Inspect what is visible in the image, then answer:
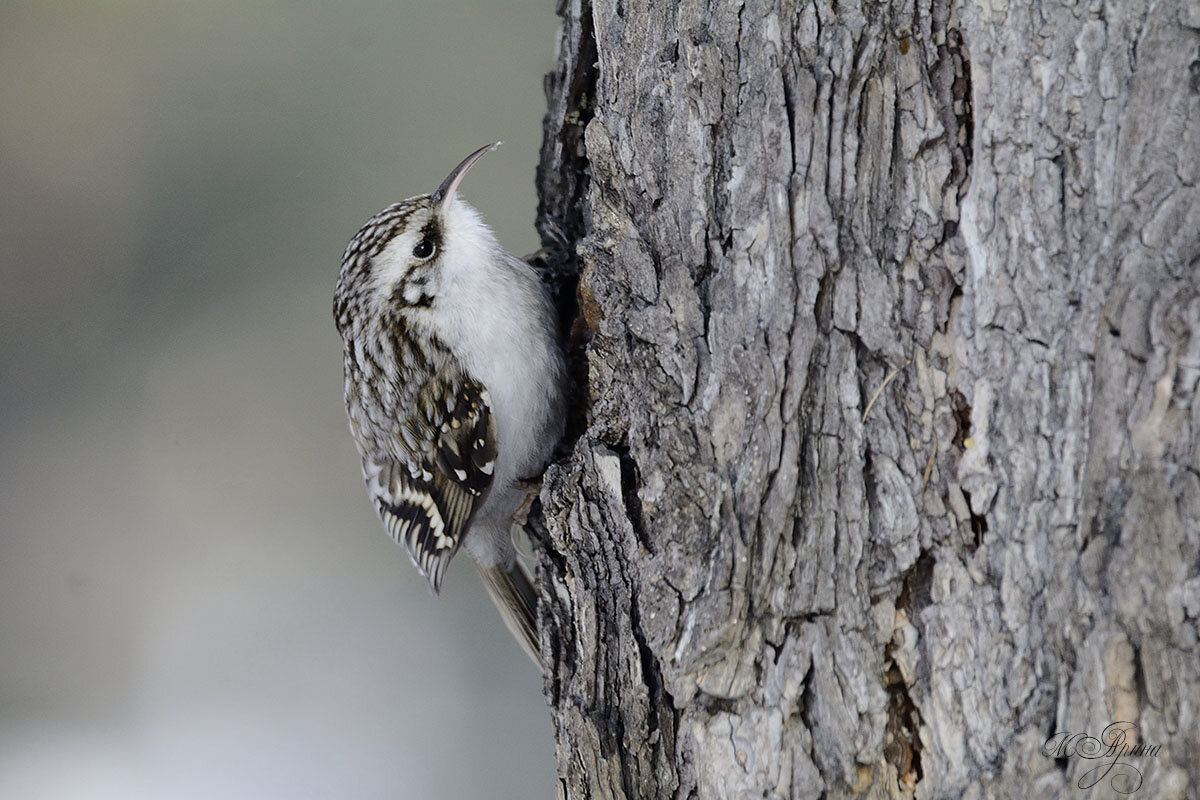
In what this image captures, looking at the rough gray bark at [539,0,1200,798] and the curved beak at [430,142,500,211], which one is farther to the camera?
the curved beak at [430,142,500,211]

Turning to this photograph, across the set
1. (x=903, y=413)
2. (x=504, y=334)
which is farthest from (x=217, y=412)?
(x=903, y=413)

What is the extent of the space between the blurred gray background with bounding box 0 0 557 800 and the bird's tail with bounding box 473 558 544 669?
2.41ft

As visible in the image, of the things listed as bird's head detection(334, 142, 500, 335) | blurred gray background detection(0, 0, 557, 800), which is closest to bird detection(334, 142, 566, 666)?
bird's head detection(334, 142, 500, 335)

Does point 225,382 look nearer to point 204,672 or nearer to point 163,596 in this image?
point 163,596

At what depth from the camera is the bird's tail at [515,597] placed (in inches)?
87.5

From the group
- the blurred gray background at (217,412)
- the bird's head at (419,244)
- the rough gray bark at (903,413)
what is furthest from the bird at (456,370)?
the blurred gray background at (217,412)

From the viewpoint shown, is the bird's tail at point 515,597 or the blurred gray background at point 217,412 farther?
the blurred gray background at point 217,412

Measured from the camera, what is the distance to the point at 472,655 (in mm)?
3016

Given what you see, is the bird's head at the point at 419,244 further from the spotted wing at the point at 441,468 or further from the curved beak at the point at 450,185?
the spotted wing at the point at 441,468

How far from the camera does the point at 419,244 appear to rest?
213 cm

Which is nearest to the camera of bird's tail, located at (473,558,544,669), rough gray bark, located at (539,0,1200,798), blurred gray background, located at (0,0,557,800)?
rough gray bark, located at (539,0,1200,798)

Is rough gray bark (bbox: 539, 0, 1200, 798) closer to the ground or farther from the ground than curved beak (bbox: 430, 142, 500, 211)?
closer to the ground

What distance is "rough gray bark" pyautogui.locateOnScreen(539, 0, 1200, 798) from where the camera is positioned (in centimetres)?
112

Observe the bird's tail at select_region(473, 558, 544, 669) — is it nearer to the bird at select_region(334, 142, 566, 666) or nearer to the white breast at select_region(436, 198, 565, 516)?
the bird at select_region(334, 142, 566, 666)
